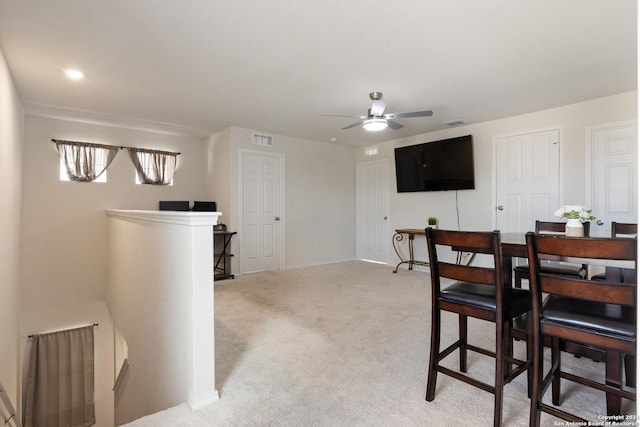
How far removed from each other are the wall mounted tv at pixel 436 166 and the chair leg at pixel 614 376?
365cm

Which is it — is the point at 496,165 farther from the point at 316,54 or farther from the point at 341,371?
the point at 341,371

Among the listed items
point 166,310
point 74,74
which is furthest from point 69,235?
point 166,310

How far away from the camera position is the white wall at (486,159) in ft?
12.3

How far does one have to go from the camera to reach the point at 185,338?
198 cm

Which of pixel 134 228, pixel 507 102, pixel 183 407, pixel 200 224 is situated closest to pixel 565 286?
pixel 200 224

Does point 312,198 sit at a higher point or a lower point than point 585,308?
higher

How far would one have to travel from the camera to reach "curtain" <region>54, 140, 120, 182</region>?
183 inches

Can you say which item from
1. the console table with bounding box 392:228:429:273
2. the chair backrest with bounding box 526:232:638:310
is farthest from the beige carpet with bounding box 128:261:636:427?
the console table with bounding box 392:228:429:273

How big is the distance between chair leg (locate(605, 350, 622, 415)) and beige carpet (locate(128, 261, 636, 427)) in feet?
0.57

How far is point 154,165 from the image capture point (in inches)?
211

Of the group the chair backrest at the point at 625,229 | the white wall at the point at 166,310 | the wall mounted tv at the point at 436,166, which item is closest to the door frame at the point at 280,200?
the white wall at the point at 166,310

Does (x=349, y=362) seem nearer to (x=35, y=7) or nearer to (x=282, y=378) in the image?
(x=282, y=378)

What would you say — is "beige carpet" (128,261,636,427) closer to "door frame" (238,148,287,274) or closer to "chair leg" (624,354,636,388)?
"chair leg" (624,354,636,388)

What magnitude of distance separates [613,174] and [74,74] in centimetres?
580
